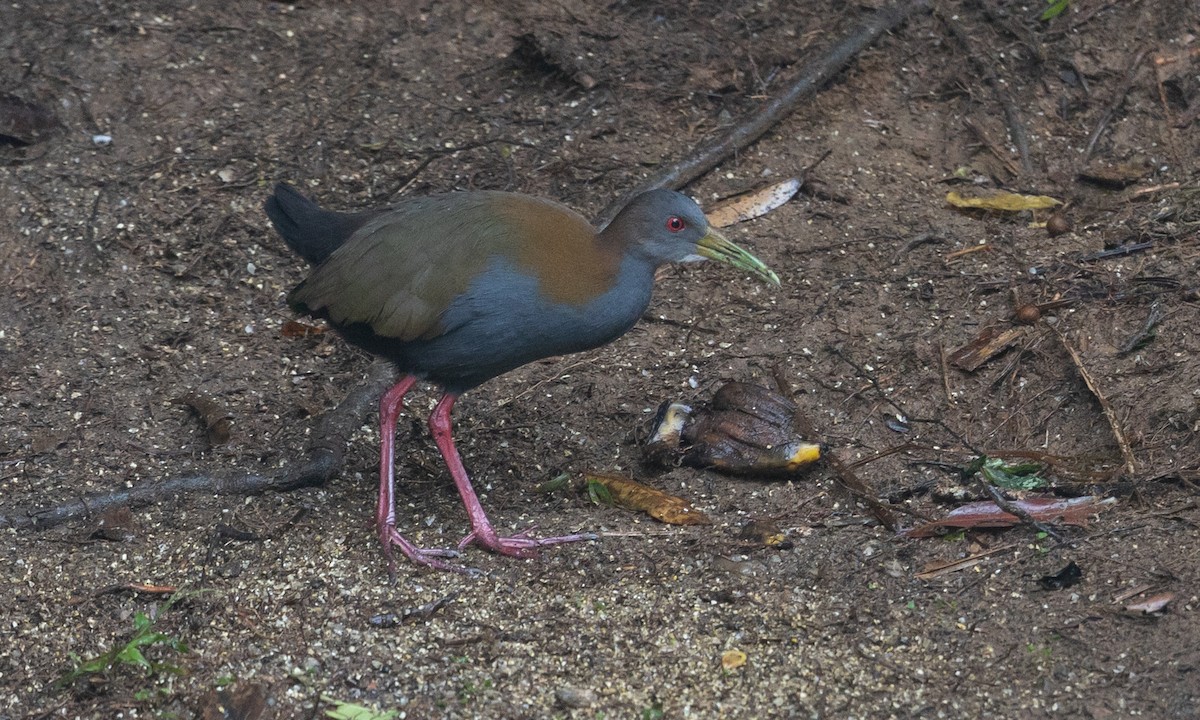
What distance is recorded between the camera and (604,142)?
750cm

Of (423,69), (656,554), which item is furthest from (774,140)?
(656,554)

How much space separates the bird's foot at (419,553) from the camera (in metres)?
4.93

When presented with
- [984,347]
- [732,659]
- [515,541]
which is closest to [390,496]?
[515,541]

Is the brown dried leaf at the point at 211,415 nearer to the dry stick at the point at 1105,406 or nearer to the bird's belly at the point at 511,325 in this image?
the bird's belly at the point at 511,325

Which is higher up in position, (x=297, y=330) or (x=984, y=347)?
(x=984, y=347)

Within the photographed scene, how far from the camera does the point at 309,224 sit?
561 centimetres

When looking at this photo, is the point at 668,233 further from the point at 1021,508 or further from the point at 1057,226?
the point at 1057,226

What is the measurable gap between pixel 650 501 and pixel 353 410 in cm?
148

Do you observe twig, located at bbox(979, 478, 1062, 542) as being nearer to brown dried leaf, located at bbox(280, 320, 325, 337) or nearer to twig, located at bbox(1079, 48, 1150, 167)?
twig, located at bbox(1079, 48, 1150, 167)

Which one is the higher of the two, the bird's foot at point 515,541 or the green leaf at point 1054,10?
the green leaf at point 1054,10

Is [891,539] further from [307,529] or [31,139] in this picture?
[31,139]

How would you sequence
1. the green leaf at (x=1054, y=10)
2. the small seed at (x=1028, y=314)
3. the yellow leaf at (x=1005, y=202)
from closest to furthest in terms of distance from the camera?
the small seed at (x=1028, y=314), the yellow leaf at (x=1005, y=202), the green leaf at (x=1054, y=10)

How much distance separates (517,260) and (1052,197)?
349 centimetres

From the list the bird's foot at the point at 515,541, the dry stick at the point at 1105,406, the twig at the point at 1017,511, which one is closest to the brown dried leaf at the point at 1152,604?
the twig at the point at 1017,511
